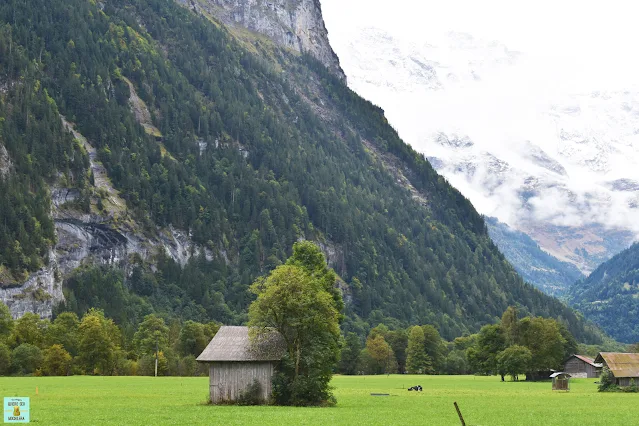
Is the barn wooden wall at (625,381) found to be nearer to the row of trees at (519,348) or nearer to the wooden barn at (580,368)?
the row of trees at (519,348)

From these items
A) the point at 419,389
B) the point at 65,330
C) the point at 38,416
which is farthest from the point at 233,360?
the point at 65,330

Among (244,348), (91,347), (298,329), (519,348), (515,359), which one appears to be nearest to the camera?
(298,329)

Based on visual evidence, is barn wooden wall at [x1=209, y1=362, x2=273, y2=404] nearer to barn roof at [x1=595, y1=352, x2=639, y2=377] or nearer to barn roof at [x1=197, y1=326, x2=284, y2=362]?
barn roof at [x1=197, y1=326, x2=284, y2=362]

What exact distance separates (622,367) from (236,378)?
6127cm

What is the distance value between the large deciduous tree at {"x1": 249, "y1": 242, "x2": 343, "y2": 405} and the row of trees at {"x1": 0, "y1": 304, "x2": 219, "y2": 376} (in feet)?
279

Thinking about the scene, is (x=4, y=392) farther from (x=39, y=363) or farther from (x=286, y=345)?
(x=39, y=363)

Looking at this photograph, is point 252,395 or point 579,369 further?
point 579,369

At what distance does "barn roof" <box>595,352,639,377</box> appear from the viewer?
11019cm

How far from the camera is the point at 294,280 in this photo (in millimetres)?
75250

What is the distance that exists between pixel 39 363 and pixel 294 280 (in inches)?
3679

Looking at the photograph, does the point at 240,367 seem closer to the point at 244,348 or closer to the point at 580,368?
the point at 244,348

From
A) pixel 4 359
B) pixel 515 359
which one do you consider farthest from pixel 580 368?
pixel 4 359

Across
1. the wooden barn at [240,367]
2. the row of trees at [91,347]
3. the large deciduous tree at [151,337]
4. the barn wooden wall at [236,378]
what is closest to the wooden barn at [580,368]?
the row of trees at [91,347]

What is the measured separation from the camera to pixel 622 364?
112m
